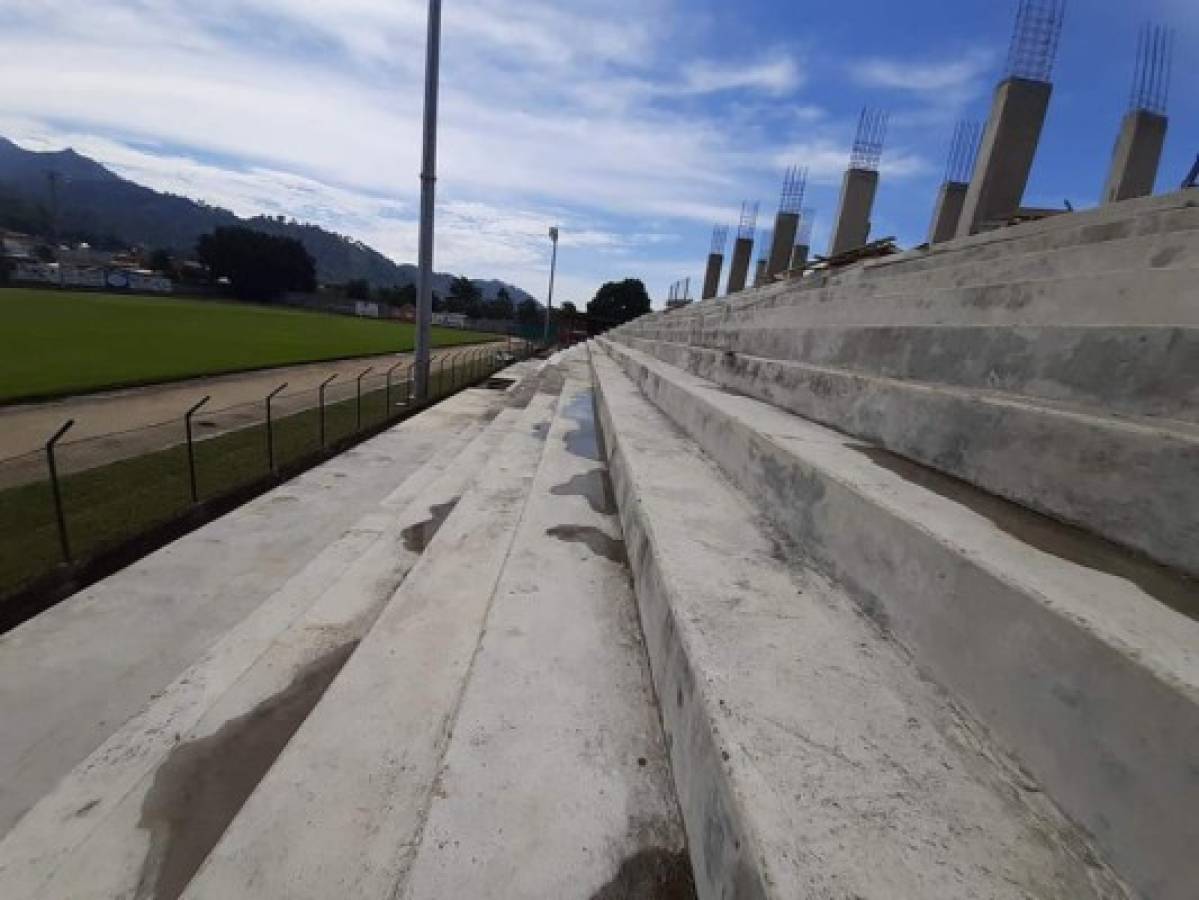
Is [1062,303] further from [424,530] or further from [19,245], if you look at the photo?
[19,245]

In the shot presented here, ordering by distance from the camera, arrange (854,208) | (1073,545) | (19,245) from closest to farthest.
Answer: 1. (1073,545)
2. (854,208)
3. (19,245)

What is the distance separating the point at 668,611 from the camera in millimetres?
1566

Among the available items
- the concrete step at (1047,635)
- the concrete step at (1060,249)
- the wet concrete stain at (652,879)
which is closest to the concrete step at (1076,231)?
the concrete step at (1060,249)

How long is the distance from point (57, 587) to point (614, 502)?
479cm

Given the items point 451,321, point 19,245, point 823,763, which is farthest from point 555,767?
point 19,245

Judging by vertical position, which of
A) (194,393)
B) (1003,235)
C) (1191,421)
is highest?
(1003,235)

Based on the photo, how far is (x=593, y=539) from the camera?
9.07 feet

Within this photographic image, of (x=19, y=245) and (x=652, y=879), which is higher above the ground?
(x=19, y=245)

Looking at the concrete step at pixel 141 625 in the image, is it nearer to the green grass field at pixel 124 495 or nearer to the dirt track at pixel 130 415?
the green grass field at pixel 124 495

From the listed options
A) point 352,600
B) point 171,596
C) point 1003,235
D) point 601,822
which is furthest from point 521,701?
point 1003,235

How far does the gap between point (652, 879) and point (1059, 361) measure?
186 centimetres

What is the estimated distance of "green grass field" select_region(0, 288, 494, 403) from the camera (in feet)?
51.4

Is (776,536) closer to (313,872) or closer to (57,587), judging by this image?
(313,872)

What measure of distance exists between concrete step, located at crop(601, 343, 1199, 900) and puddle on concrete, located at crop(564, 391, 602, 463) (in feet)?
9.58
